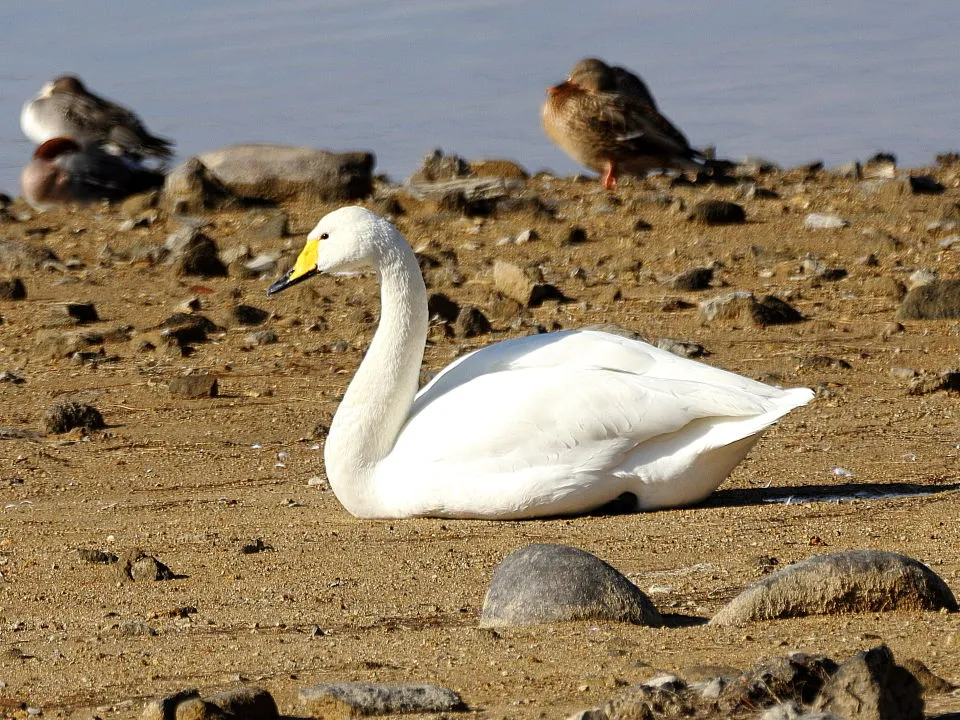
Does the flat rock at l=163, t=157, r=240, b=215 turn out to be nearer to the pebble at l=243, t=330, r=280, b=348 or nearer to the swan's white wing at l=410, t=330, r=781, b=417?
the pebble at l=243, t=330, r=280, b=348

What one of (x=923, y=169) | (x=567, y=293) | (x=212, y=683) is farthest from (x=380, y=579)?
(x=923, y=169)

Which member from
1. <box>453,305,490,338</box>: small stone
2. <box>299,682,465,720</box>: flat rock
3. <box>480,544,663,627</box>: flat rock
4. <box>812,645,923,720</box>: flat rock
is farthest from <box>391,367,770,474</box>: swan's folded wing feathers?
<box>453,305,490,338</box>: small stone

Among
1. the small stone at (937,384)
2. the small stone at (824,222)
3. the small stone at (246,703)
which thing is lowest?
the small stone at (937,384)

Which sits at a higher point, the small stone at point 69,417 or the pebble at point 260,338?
the pebble at point 260,338

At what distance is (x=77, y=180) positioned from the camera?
56.9 ft

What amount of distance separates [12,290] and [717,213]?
597 centimetres

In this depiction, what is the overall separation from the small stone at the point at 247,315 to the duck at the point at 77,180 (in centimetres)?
664

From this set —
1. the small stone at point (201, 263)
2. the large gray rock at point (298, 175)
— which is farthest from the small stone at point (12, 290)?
the large gray rock at point (298, 175)

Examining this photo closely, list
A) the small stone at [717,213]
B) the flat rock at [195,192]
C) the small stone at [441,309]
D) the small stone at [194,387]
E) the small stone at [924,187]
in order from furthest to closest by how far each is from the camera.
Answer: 1. the flat rock at [195,192]
2. the small stone at [924,187]
3. the small stone at [717,213]
4. the small stone at [441,309]
5. the small stone at [194,387]

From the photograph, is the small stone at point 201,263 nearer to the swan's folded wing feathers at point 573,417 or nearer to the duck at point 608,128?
the duck at point 608,128

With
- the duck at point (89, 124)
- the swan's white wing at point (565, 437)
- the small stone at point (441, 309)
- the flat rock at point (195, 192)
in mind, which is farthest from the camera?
the duck at point (89, 124)

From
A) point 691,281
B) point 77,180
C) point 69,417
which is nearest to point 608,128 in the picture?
point 691,281

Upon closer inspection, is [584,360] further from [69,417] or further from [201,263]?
[201,263]

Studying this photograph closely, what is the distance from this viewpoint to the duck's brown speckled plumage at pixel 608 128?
16.4 m
